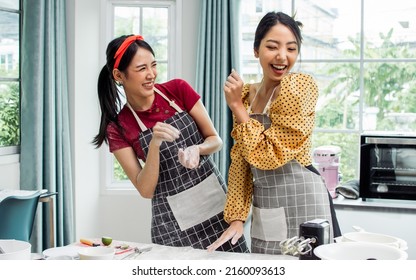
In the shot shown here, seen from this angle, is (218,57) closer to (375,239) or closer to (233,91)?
(233,91)

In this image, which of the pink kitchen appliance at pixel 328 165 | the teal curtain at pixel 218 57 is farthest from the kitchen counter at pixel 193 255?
the teal curtain at pixel 218 57

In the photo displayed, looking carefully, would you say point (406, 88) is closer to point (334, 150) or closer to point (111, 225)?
point (334, 150)

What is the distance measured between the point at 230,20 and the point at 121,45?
2.09 m

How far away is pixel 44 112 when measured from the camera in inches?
157

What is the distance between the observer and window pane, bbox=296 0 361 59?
13.6ft

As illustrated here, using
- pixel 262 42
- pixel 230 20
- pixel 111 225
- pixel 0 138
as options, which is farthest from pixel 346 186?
pixel 0 138

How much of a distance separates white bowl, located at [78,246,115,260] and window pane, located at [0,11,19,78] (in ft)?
8.64

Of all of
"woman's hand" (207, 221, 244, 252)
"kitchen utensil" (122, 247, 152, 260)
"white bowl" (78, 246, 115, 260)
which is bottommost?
"kitchen utensil" (122, 247, 152, 260)

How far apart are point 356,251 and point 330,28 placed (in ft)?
9.80

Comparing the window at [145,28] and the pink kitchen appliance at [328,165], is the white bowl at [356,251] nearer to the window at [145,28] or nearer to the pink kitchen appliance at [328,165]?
the pink kitchen appliance at [328,165]

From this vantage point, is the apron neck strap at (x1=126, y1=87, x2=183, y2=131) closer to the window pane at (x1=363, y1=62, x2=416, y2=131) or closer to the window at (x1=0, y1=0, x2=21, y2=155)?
the window at (x1=0, y1=0, x2=21, y2=155)

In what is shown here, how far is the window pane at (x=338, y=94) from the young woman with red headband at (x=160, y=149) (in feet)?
7.02

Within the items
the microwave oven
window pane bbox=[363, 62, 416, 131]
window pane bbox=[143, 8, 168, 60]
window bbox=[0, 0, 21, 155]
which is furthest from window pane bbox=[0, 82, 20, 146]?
window pane bbox=[363, 62, 416, 131]

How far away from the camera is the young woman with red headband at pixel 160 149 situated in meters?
2.13
